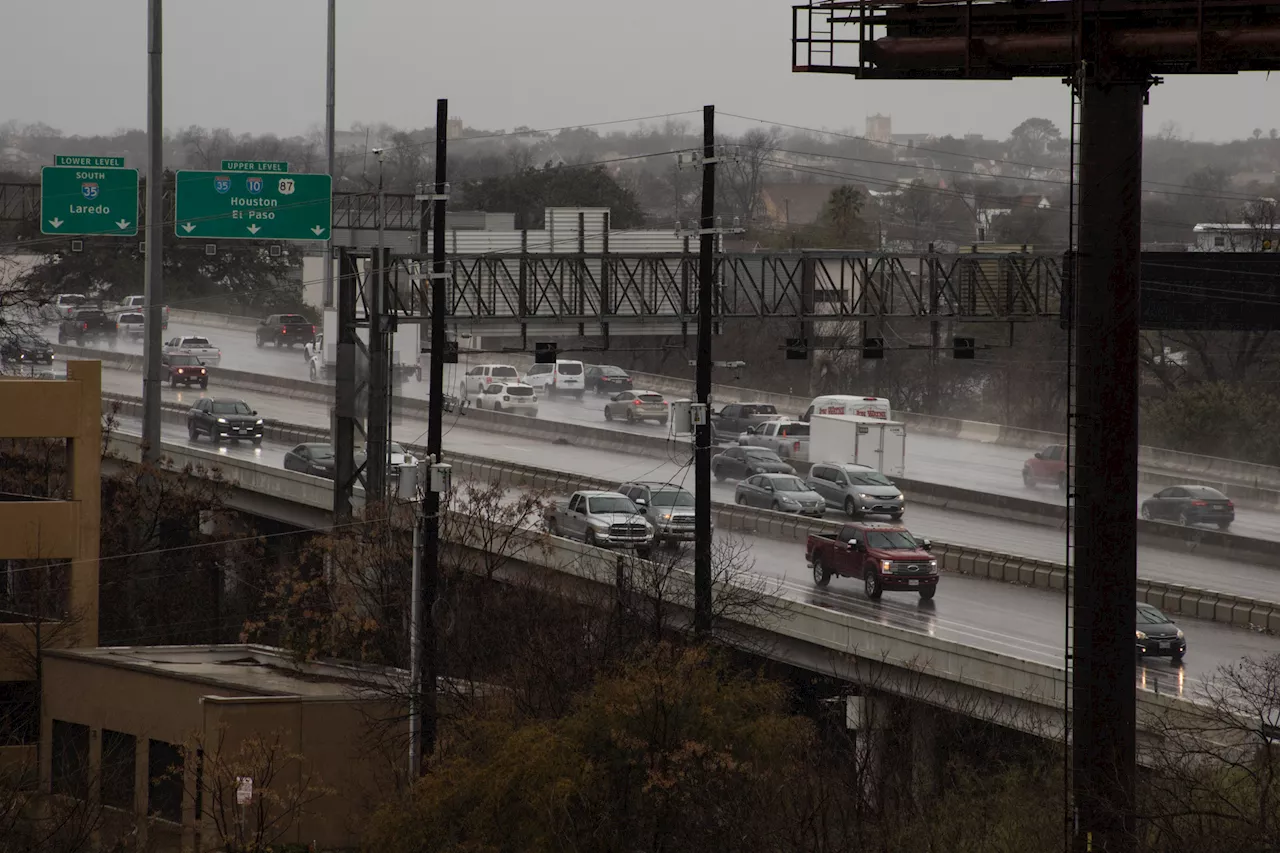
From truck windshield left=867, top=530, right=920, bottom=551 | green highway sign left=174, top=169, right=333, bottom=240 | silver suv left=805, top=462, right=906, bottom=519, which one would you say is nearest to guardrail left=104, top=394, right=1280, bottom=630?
silver suv left=805, top=462, right=906, bottom=519

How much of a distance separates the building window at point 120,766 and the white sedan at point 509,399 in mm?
35186

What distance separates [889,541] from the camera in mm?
31141

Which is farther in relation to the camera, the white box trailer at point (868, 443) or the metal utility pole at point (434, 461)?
the white box trailer at point (868, 443)

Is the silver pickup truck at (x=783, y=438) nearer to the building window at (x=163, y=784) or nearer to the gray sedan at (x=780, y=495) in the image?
the gray sedan at (x=780, y=495)

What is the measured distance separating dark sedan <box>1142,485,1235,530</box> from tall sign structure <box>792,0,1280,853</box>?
2907 cm

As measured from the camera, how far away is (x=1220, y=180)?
136m

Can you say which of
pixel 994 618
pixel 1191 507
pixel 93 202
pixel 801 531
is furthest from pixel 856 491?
pixel 93 202

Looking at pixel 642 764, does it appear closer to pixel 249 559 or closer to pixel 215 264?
pixel 249 559

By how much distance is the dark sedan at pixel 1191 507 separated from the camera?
4272 centimetres

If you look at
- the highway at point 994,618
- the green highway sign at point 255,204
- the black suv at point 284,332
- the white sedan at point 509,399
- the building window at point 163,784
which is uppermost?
the green highway sign at point 255,204

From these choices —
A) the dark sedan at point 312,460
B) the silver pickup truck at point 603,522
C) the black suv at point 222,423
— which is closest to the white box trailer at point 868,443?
A: the silver pickup truck at point 603,522

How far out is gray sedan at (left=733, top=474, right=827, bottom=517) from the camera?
41.0 metres

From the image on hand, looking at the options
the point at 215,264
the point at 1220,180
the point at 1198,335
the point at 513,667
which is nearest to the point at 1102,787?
the point at 513,667

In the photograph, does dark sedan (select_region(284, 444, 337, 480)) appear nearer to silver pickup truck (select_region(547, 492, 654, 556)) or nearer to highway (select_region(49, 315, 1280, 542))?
silver pickup truck (select_region(547, 492, 654, 556))
